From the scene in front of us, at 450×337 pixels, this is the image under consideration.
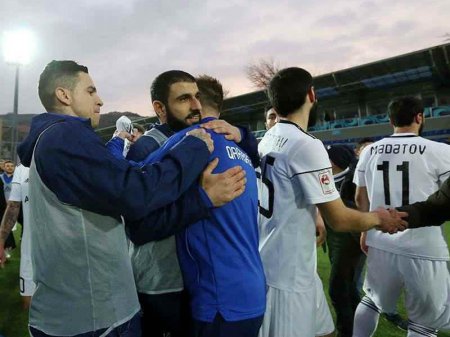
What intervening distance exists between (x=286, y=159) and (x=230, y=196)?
25.6 inches

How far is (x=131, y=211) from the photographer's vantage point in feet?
4.56

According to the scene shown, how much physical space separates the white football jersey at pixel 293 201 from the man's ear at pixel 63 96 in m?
1.09

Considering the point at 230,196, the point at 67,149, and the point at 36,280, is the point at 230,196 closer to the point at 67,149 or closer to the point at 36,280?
the point at 67,149

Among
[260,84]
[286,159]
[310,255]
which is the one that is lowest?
[310,255]

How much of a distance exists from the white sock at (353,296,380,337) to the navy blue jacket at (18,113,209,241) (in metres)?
2.36

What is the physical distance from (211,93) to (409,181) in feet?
6.23

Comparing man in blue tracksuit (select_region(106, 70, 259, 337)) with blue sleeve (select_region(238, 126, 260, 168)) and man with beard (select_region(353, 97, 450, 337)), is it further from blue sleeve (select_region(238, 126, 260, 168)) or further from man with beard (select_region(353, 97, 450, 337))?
man with beard (select_region(353, 97, 450, 337))

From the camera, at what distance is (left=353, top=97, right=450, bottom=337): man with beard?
2.92m

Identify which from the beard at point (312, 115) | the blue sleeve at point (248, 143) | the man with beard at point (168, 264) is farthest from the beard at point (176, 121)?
the beard at point (312, 115)

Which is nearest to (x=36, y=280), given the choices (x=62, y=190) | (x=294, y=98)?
(x=62, y=190)

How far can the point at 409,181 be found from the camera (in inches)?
122

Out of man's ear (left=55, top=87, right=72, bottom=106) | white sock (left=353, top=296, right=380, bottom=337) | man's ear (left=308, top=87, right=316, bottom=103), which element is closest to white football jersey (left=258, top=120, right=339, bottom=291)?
man's ear (left=308, top=87, right=316, bottom=103)

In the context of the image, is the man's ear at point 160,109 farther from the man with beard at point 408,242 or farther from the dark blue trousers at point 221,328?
the man with beard at point 408,242

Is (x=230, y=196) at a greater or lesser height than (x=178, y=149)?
lesser
